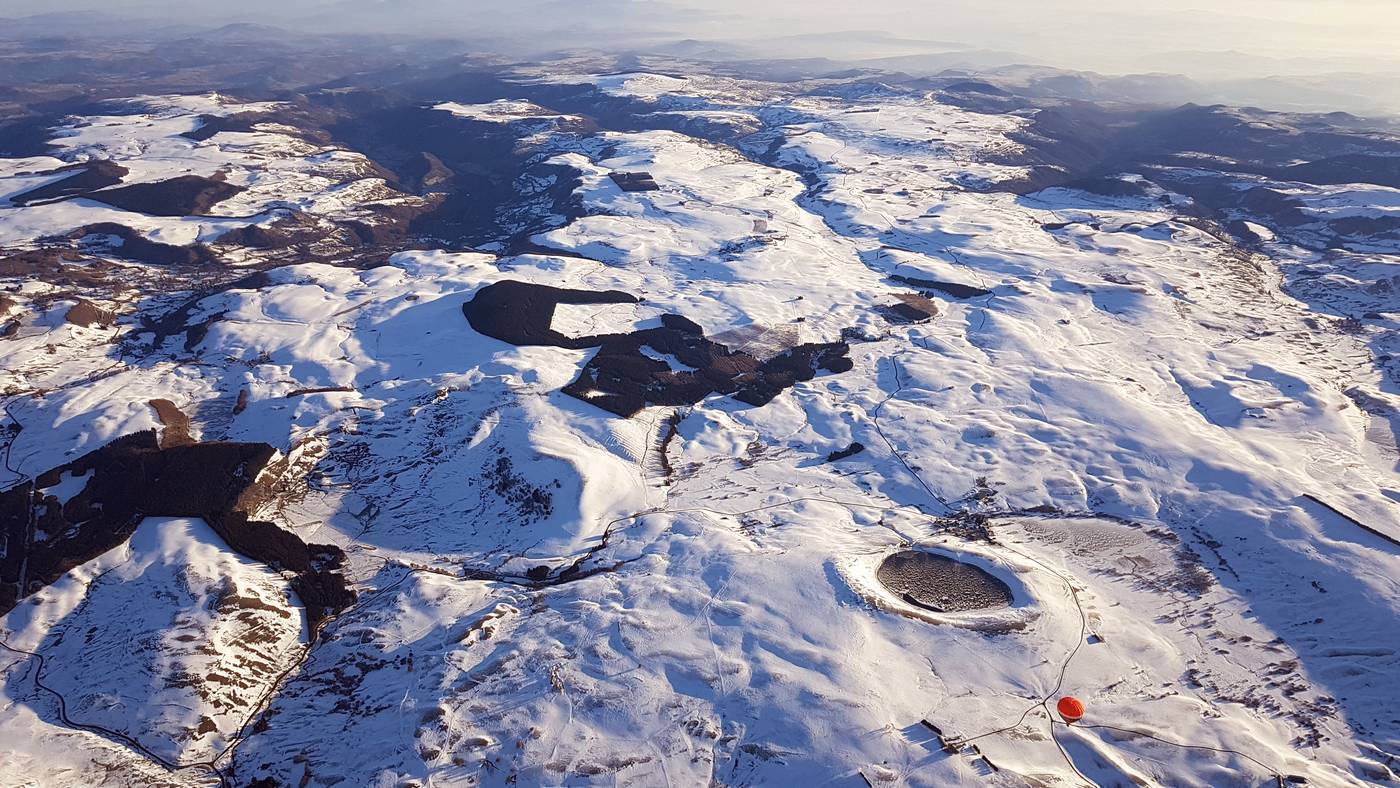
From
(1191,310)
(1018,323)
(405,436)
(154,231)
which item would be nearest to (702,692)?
(405,436)

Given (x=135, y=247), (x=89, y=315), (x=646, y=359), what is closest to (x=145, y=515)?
(x=646, y=359)

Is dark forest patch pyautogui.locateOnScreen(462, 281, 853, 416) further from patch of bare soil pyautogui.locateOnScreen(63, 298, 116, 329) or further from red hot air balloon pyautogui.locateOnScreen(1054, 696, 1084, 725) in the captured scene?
patch of bare soil pyautogui.locateOnScreen(63, 298, 116, 329)

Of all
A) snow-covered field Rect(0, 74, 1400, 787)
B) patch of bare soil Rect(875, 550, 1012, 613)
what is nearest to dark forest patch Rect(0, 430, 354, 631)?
snow-covered field Rect(0, 74, 1400, 787)

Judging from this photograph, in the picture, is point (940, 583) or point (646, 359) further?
point (646, 359)

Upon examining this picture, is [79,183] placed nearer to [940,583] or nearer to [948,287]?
[948,287]

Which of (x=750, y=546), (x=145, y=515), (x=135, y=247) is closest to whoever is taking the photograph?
(x=145, y=515)

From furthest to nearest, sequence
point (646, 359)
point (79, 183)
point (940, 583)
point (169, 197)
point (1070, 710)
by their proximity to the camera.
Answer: point (79, 183), point (169, 197), point (646, 359), point (940, 583), point (1070, 710)

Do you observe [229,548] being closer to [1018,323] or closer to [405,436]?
[405,436]
